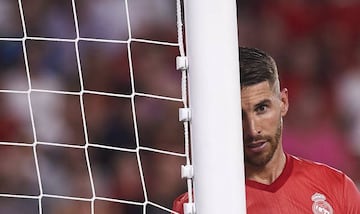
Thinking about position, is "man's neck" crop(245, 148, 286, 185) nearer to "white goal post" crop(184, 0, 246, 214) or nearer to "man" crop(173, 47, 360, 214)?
"man" crop(173, 47, 360, 214)

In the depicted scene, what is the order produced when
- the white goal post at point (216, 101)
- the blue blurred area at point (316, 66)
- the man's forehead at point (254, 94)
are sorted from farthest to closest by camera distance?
the blue blurred area at point (316, 66) → the man's forehead at point (254, 94) → the white goal post at point (216, 101)

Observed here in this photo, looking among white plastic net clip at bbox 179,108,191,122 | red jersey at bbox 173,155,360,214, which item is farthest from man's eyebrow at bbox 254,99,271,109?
white plastic net clip at bbox 179,108,191,122

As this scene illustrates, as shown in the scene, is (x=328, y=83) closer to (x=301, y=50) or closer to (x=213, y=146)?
(x=301, y=50)

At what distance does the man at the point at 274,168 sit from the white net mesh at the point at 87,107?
0.36 ft

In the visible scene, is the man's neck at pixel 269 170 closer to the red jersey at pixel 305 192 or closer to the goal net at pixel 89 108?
the red jersey at pixel 305 192

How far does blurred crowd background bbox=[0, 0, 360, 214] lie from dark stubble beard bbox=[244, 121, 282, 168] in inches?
1.6

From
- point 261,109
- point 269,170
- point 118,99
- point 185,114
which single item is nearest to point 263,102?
point 261,109

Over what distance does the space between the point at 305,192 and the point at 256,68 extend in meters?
0.21

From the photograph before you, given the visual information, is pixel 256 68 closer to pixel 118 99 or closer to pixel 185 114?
pixel 118 99

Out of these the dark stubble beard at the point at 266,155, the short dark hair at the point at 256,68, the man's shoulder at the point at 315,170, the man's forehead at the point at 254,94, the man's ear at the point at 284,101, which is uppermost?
the short dark hair at the point at 256,68

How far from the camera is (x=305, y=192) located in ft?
3.96

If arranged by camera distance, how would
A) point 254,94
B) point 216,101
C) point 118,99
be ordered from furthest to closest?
1. point 118,99
2. point 254,94
3. point 216,101

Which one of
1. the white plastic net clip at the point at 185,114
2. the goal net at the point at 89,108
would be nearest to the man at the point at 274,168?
the goal net at the point at 89,108

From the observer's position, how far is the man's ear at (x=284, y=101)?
4.00 feet
